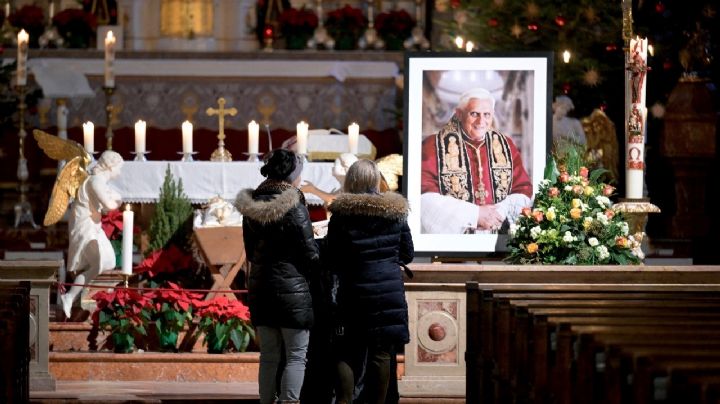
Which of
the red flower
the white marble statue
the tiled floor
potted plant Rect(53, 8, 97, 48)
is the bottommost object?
the tiled floor

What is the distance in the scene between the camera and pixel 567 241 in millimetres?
10672

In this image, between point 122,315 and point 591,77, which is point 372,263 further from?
point 591,77

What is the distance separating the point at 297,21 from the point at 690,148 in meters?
4.60

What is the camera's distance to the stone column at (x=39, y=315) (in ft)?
35.1

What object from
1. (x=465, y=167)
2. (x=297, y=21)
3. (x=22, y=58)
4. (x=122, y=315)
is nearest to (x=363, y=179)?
(x=465, y=167)

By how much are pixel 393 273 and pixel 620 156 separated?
8918mm

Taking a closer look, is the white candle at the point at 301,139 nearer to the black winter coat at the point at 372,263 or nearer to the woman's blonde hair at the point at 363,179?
the woman's blonde hair at the point at 363,179

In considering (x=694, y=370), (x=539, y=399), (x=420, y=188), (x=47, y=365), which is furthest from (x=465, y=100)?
(x=694, y=370)

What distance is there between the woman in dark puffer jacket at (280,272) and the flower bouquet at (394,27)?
31.5 feet

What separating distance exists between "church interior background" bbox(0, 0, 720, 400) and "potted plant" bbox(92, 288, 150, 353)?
4.18 meters

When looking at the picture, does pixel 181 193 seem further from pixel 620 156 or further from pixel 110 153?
pixel 620 156

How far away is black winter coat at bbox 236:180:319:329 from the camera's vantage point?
9.28m

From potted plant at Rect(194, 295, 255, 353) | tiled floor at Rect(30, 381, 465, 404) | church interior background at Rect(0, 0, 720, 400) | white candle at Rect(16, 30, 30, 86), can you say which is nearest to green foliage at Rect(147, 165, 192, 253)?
potted plant at Rect(194, 295, 255, 353)

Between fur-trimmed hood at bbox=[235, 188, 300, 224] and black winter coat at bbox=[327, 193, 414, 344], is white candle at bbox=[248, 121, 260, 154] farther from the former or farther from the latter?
black winter coat at bbox=[327, 193, 414, 344]
